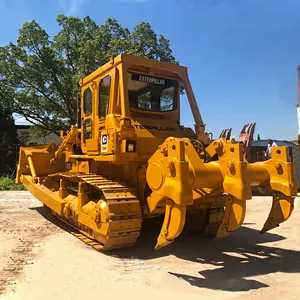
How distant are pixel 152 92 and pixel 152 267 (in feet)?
9.86

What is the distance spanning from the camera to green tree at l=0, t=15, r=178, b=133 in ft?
62.8

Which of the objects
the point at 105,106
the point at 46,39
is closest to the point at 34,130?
the point at 46,39

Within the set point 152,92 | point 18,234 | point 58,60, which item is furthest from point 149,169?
point 58,60

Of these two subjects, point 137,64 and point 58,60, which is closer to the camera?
point 137,64

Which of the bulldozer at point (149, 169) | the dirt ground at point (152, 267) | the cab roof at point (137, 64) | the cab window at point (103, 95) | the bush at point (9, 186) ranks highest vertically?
the cab roof at point (137, 64)

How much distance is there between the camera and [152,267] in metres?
4.88

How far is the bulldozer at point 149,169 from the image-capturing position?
4406mm

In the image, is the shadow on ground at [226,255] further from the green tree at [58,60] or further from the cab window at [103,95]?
the green tree at [58,60]

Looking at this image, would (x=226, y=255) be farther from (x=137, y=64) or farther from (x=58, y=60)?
(x=58, y=60)

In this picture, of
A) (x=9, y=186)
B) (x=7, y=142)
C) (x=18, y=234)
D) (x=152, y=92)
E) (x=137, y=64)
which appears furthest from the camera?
(x=7, y=142)

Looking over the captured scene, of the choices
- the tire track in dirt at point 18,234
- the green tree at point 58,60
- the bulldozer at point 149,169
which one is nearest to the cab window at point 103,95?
the bulldozer at point 149,169

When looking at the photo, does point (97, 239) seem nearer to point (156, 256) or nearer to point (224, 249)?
point (156, 256)

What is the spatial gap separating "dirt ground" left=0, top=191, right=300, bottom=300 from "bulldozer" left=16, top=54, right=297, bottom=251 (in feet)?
1.12

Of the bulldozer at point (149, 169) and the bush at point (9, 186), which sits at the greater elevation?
the bulldozer at point (149, 169)
